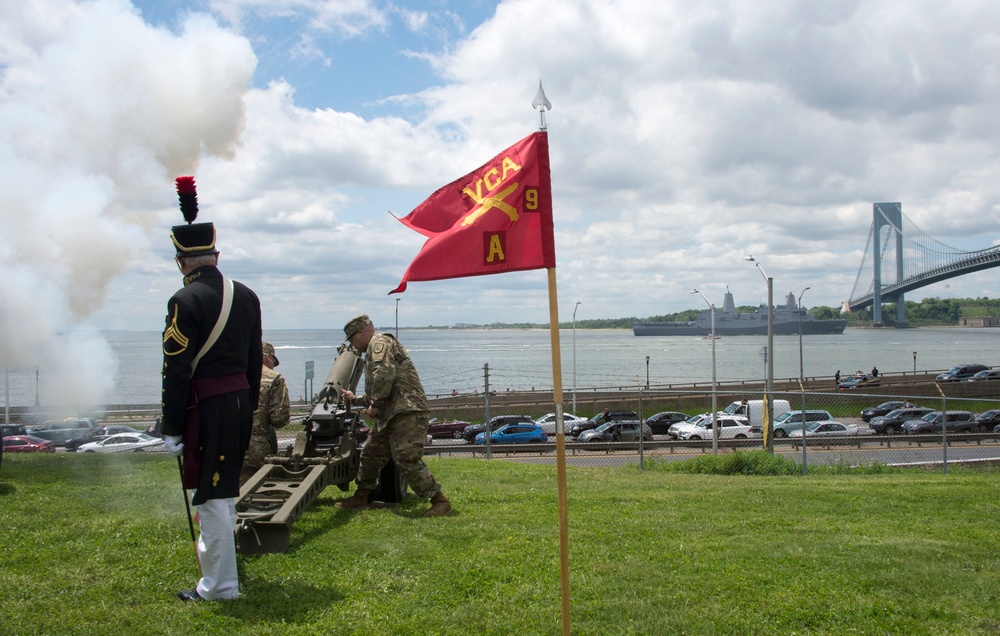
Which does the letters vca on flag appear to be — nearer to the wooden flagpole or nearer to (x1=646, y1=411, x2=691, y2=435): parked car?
the wooden flagpole

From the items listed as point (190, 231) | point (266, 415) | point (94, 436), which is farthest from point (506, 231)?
point (94, 436)

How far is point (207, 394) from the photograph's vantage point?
4.88m

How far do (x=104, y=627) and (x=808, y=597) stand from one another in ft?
13.1

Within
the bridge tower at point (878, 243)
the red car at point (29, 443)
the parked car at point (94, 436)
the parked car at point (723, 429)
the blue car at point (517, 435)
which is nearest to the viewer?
the red car at point (29, 443)

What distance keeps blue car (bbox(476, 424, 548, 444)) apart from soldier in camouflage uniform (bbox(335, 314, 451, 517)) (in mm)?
26133

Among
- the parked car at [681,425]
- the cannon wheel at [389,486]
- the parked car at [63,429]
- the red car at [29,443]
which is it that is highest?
the cannon wheel at [389,486]

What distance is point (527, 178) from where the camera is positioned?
4906 millimetres

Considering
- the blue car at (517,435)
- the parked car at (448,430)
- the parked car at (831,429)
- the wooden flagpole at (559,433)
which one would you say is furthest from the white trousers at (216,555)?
the parked car at (448,430)

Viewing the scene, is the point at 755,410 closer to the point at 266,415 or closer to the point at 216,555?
the point at 266,415

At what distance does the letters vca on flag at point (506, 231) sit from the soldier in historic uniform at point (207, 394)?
1.07 meters

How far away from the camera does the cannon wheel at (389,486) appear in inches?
319

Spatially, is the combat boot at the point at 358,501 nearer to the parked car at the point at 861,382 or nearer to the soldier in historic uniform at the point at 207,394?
the soldier in historic uniform at the point at 207,394

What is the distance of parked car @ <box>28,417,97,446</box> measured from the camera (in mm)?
26672

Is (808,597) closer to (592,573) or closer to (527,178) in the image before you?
(592,573)
